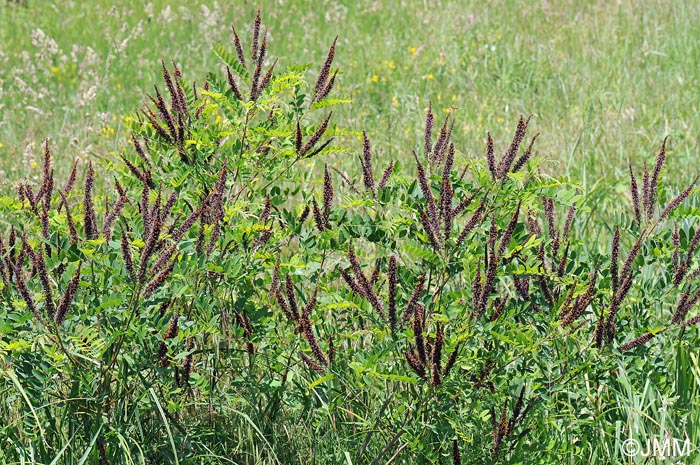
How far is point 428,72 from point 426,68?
0.06 meters

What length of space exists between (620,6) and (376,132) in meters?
3.84

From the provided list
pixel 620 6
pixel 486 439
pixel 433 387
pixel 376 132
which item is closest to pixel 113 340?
pixel 433 387

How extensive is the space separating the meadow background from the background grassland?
0.06 feet

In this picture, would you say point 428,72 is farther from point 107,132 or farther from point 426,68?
point 107,132

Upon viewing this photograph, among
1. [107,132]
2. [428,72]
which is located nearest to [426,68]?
[428,72]

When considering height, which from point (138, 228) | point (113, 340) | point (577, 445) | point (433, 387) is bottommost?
point (577, 445)

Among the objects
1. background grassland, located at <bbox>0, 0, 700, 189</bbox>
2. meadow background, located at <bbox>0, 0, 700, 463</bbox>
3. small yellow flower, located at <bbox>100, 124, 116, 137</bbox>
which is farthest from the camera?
small yellow flower, located at <bbox>100, 124, 116, 137</bbox>

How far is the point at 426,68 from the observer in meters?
7.10

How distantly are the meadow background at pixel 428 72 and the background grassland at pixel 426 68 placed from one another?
0.02m

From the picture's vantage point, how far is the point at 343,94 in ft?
22.0

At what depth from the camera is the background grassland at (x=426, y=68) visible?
5.64 meters

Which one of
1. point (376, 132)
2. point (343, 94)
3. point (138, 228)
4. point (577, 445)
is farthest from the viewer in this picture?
point (343, 94)

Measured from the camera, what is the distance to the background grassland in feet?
18.5

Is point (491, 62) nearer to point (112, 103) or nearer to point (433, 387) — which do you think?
point (112, 103)
